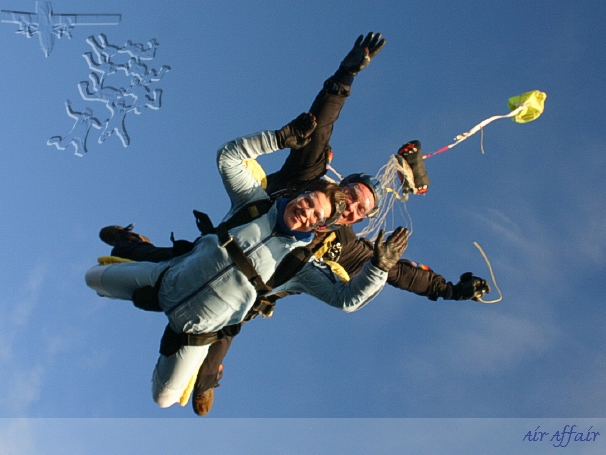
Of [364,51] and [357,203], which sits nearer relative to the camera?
[357,203]

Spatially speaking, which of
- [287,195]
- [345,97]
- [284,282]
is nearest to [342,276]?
[284,282]

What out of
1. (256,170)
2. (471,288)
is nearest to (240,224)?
(256,170)

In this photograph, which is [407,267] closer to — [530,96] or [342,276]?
[342,276]

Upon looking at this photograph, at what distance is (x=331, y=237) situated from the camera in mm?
5047

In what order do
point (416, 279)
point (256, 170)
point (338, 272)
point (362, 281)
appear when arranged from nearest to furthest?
1. point (362, 281)
2. point (338, 272)
3. point (256, 170)
4. point (416, 279)

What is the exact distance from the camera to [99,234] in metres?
6.25

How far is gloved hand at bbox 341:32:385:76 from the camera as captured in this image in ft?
16.3

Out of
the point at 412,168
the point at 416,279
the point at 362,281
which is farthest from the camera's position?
the point at 416,279

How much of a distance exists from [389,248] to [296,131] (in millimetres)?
1300

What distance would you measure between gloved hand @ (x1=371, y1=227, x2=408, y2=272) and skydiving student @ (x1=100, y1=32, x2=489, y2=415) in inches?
18.6

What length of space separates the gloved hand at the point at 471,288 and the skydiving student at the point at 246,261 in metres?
1.66

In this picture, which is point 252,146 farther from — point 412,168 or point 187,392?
point 187,392

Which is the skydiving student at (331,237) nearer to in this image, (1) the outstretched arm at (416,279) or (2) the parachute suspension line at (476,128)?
(1) the outstretched arm at (416,279)

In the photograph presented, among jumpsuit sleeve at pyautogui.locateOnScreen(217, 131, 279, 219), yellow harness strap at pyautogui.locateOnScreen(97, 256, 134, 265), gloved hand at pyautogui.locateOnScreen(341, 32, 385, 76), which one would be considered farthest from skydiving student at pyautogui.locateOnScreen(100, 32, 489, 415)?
jumpsuit sleeve at pyautogui.locateOnScreen(217, 131, 279, 219)
